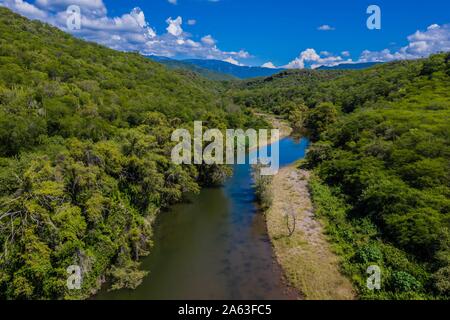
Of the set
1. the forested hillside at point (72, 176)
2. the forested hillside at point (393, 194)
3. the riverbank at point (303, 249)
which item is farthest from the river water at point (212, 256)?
the forested hillside at point (393, 194)

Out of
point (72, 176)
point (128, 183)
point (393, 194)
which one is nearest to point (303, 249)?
point (393, 194)

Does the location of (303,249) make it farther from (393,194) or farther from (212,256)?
(393,194)

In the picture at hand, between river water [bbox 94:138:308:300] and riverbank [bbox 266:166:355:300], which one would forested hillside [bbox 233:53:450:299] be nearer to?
riverbank [bbox 266:166:355:300]

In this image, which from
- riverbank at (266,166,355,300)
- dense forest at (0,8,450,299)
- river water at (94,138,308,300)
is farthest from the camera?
riverbank at (266,166,355,300)

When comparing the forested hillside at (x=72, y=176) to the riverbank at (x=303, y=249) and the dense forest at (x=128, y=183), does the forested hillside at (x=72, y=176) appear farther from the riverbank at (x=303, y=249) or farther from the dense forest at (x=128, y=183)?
the riverbank at (x=303, y=249)

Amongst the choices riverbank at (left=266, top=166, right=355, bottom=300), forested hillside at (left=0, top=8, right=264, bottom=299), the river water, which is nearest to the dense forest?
forested hillside at (left=0, top=8, right=264, bottom=299)
